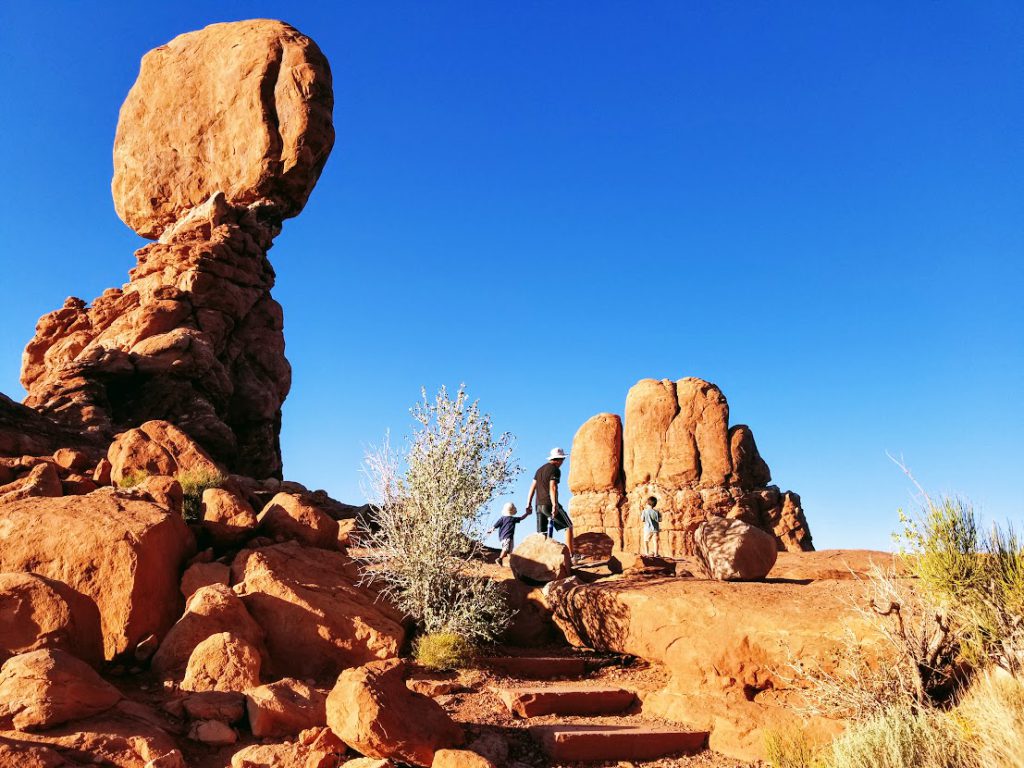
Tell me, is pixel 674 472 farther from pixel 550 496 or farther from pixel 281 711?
pixel 281 711

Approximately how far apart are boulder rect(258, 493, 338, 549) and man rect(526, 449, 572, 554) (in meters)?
4.31

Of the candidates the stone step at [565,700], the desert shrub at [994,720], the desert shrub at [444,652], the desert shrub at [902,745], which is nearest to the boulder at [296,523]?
the desert shrub at [444,652]

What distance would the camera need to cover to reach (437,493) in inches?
414

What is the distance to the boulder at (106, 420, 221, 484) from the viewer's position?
516 inches

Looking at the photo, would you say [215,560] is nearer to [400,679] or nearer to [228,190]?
[400,679]

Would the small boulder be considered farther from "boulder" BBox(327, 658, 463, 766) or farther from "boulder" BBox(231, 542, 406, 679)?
"boulder" BBox(231, 542, 406, 679)

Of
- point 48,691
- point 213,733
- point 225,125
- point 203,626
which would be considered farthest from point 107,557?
point 225,125

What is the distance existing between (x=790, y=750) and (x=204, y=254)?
958 inches

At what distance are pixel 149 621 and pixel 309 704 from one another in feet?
8.59

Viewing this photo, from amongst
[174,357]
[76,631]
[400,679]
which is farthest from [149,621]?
[174,357]

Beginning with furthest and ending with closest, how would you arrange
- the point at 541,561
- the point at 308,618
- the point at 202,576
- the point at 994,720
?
the point at 541,561, the point at 202,576, the point at 308,618, the point at 994,720

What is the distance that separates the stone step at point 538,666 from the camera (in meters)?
9.08

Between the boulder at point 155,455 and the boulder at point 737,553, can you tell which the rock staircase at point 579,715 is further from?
the boulder at point 155,455

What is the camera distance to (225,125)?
3153 cm
